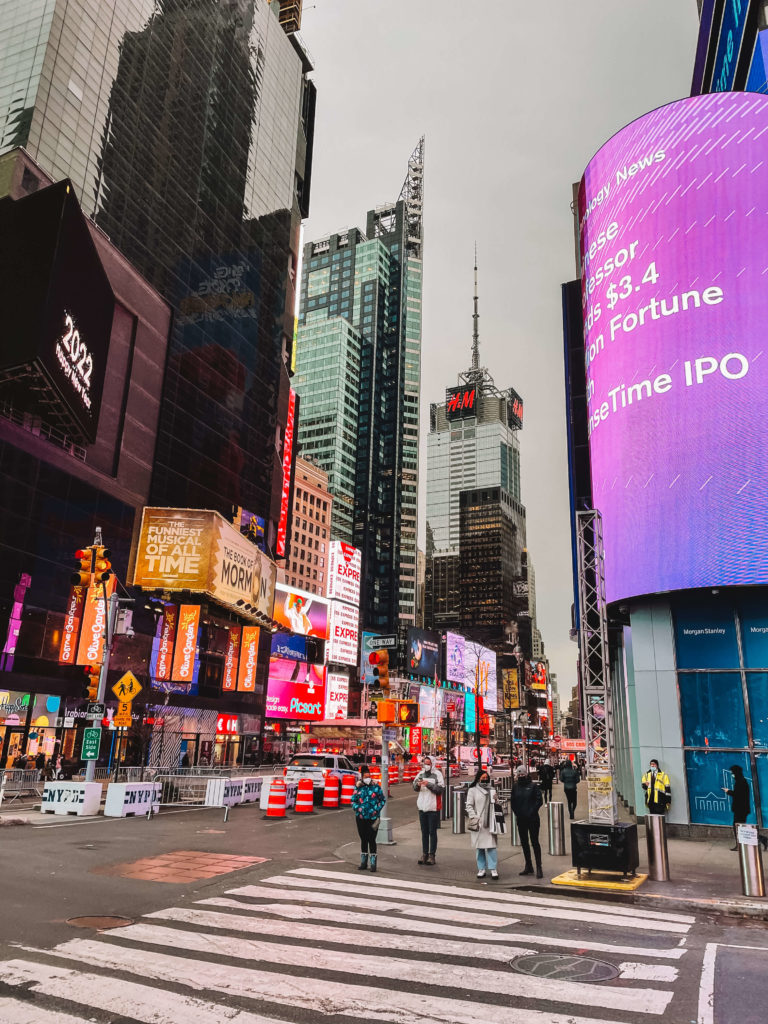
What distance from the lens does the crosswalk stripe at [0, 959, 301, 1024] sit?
5.79 meters

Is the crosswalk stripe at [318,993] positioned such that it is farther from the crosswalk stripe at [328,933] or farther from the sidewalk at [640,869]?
the sidewalk at [640,869]

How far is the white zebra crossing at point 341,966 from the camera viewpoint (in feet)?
20.0

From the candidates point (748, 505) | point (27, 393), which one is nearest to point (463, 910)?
point (748, 505)

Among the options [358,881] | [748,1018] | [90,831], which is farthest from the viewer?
[90,831]

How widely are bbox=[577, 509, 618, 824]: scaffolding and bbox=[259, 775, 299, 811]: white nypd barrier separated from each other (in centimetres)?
1165

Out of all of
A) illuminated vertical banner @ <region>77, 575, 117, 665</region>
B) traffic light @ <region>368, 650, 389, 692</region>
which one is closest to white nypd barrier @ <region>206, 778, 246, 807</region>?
traffic light @ <region>368, 650, 389, 692</region>

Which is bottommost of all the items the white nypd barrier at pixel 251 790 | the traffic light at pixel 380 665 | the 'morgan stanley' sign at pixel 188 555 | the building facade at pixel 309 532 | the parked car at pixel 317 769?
the white nypd barrier at pixel 251 790

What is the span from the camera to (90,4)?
54281 millimetres

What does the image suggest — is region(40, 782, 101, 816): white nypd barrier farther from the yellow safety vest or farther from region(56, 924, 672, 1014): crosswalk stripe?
Result: the yellow safety vest

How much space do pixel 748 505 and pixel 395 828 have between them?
1414 centimetres

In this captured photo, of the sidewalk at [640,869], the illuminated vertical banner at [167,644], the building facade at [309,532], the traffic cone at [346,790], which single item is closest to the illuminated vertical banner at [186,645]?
the illuminated vertical banner at [167,644]

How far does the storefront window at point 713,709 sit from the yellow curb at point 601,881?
9.05m

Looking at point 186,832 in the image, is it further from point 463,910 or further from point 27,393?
point 27,393

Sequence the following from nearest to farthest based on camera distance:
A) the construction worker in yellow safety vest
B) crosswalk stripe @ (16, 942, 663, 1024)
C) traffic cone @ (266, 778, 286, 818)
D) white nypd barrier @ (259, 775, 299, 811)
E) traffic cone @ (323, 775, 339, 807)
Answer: crosswalk stripe @ (16, 942, 663, 1024) < the construction worker in yellow safety vest < traffic cone @ (266, 778, 286, 818) < white nypd barrier @ (259, 775, 299, 811) < traffic cone @ (323, 775, 339, 807)
